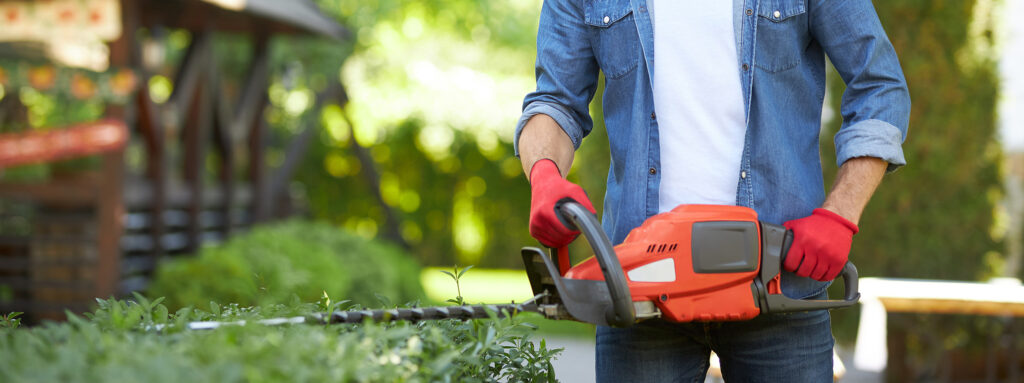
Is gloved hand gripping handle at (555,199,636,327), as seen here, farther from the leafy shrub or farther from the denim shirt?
the denim shirt

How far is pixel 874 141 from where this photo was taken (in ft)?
5.88

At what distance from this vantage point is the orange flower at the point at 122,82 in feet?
21.7

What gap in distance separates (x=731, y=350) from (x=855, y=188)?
0.37 metres

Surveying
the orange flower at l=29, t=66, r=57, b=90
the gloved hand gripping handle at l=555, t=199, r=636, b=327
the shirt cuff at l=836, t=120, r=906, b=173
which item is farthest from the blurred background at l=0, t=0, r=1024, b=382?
the shirt cuff at l=836, t=120, r=906, b=173

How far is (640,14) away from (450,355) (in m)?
0.84

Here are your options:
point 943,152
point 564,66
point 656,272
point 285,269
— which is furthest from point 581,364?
point 656,272

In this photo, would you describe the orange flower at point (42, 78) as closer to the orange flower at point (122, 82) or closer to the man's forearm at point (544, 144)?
the orange flower at point (122, 82)

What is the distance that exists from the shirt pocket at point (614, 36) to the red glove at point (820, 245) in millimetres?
444

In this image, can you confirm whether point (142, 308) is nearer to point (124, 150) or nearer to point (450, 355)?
point (450, 355)

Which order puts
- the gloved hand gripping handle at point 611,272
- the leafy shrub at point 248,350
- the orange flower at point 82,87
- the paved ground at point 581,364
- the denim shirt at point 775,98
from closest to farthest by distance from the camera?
1. the leafy shrub at point 248,350
2. the gloved hand gripping handle at point 611,272
3. the denim shirt at point 775,98
4. the orange flower at point 82,87
5. the paved ground at point 581,364

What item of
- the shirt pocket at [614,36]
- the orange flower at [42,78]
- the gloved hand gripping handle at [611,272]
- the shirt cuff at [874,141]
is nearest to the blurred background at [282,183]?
the orange flower at [42,78]

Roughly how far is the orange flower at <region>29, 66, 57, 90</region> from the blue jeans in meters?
5.27

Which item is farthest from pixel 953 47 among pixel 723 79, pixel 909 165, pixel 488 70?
pixel 488 70

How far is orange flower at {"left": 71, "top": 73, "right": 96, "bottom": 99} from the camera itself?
6359mm
